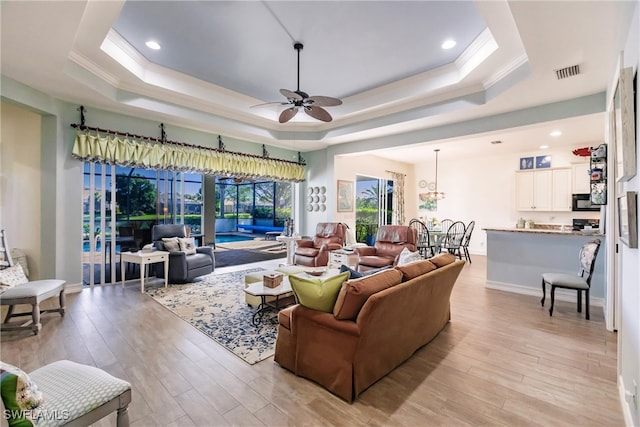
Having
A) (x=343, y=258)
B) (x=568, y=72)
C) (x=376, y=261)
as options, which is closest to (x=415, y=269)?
(x=376, y=261)

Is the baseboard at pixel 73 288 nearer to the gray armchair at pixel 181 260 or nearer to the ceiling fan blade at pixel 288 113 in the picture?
the gray armchair at pixel 181 260

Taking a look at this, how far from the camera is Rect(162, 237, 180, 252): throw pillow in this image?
16.8 ft

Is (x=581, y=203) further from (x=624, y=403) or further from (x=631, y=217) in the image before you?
(x=631, y=217)

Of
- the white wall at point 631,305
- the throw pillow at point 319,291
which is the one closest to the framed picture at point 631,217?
the white wall at point 631,305

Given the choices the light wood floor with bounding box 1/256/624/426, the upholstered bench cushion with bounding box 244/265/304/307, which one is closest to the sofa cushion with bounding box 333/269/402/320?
the light wood floor with bounding box 1/256/624/426

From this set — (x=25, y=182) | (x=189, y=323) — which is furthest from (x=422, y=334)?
(x=25, y=182)

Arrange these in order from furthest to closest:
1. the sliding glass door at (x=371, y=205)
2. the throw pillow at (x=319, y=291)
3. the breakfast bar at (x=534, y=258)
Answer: the sliding glass door at (x=371, y=205) < the breakfast bar at (x=534, y=258) < the throw pillow at (x=319, y=291)

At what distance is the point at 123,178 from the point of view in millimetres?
5922

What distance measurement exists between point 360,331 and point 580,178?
796 centimetres

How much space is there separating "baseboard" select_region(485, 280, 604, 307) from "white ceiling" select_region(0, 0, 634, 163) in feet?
8.46

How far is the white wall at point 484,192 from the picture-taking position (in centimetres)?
755

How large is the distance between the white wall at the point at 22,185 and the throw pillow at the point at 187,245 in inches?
78.1

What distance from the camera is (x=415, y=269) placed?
261 cm

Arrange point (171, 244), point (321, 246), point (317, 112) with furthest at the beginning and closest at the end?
point (321, 246) → point (171, 244) → point (317, 112)
